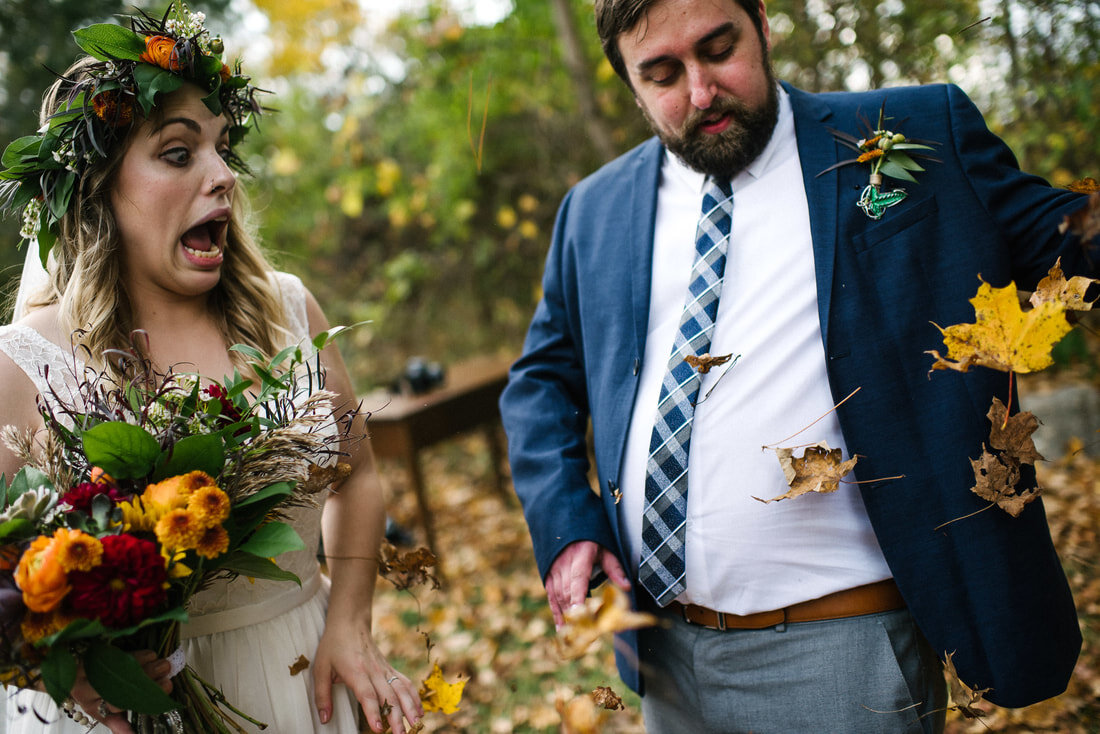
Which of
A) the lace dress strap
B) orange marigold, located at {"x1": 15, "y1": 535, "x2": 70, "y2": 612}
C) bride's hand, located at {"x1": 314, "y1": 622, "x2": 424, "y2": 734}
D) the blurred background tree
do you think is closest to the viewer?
orange marigold, located at {"x1": 15, "y1": 535, "x2": 70, "y2": 612}

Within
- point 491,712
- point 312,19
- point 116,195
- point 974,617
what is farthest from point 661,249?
point 312,19

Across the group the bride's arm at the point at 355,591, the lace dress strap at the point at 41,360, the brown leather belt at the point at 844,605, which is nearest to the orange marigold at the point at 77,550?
the lace dress strap at the point at 41,360

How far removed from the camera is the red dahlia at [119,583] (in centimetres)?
124

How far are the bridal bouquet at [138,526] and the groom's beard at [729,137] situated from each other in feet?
3.49

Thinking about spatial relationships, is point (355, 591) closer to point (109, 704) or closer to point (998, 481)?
point (109, 704)

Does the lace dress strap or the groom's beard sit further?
the groom's beard

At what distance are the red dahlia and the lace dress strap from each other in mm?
593

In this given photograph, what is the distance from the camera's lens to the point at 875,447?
69.1 inches

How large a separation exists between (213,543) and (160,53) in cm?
118

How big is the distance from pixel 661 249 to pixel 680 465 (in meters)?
0.60

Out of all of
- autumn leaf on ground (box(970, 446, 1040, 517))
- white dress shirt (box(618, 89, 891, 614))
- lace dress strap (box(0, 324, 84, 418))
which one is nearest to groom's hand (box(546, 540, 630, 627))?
white dress shirt (box(618, 89, 891, 614))

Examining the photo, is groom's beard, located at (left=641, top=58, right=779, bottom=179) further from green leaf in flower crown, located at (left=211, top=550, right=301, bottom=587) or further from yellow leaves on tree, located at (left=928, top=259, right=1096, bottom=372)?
green leaf in flower crown, located at (left=211, top=550, right=301, bottom=587)

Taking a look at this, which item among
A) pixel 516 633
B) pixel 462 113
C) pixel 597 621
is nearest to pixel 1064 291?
pixel 597 621

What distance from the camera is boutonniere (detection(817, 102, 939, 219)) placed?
1.81 metres
